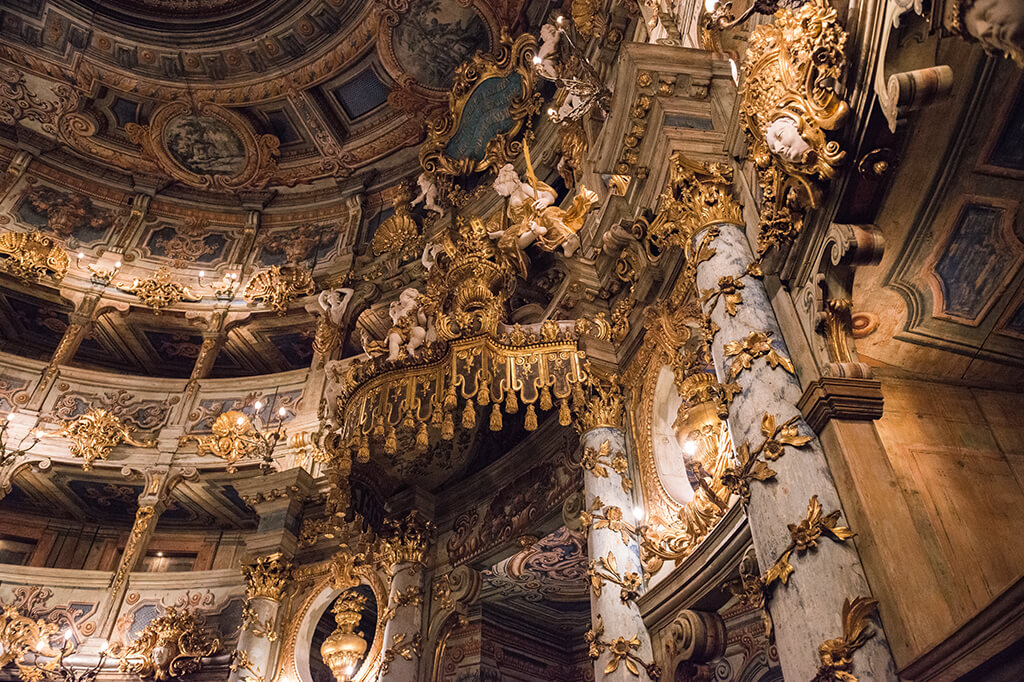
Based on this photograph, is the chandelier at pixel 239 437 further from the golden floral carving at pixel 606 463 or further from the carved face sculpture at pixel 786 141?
the carved face sculpture at pixel 786 141

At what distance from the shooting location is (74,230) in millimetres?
13586

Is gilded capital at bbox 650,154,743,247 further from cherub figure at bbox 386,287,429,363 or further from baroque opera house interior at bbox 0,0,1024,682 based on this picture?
cherub figure at bbox 386,287,429,363

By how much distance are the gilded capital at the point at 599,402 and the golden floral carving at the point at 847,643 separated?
11.7 feet

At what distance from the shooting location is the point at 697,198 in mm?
4844

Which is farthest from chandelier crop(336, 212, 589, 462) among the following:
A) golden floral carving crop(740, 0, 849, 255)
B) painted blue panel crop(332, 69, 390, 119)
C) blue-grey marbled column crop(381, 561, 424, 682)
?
painted blue panel crop(332, 69, 390, 119)

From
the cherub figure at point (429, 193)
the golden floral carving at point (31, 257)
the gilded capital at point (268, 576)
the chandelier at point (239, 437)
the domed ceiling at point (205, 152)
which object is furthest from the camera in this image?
the domed ceiling at point (205, 152)

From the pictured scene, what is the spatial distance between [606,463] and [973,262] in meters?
3.35

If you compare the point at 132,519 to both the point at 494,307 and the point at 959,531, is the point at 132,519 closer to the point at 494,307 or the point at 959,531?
the point at 494,307

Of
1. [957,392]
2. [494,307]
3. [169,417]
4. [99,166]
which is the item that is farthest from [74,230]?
[957,392]

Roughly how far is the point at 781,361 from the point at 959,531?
4.02ft

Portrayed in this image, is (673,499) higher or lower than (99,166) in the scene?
lower

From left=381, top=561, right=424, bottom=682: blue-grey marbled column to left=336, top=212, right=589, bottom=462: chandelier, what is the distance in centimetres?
162

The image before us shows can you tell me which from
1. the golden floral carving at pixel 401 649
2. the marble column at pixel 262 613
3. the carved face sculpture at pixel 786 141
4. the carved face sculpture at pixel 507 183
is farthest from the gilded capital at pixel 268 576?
the carved face sculpture at pixel 786 141

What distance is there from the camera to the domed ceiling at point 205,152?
13.3 m
